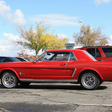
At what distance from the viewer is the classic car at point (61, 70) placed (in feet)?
32.1

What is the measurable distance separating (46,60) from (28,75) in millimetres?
951

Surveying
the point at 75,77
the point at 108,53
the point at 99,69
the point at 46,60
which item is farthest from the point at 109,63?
the point at 108,53

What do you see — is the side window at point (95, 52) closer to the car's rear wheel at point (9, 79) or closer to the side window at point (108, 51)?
the side window at point (108, 51)

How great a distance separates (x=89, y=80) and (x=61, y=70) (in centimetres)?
115

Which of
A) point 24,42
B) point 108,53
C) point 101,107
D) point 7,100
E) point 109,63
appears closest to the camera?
point 101,107

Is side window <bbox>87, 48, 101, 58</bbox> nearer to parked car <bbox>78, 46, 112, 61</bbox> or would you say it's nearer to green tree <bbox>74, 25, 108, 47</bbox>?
parked car <bbox>78, 46, 112, 61</bbox>

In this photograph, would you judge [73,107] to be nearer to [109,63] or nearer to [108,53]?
[109,63]

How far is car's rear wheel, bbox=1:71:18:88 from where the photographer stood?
10602 millimetres

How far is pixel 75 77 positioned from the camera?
9.98 metres

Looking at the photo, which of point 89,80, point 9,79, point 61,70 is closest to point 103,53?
point 89,80

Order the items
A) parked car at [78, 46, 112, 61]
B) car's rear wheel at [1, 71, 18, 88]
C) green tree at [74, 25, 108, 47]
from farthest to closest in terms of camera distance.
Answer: green tree at [74, 25, 108, 47] → parked car at [78, 46, 112, 61] → car's rear wheel at [1, 71, 18, 88]

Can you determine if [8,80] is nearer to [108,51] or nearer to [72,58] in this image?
[72,58]

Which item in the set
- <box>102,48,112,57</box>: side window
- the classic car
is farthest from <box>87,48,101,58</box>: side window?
the classic car

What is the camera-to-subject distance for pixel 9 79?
1066 cm
